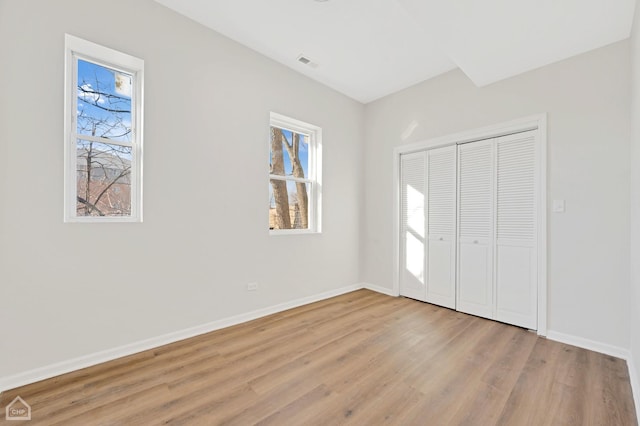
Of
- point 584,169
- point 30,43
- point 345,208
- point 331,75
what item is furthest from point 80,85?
point 584,169

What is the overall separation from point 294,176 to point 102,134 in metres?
2.11

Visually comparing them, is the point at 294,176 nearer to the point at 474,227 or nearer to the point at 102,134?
the point at 102,134

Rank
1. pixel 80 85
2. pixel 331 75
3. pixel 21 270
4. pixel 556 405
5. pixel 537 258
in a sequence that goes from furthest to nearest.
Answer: pixel 331 75
pixel 537 258
pixel 80 85
pixel 21 270
pixel 556 405

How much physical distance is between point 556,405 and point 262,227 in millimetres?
2877

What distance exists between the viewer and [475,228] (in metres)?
3.33

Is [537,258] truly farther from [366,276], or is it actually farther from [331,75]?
[331,75]

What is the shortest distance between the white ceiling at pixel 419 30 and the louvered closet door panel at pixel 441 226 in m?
1.00

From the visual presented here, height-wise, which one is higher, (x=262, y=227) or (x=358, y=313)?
(x=262, y=227)

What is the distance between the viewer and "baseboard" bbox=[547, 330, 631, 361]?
234 centimetres

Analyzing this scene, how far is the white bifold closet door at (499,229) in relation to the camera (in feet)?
9.54

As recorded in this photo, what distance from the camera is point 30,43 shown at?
1951mm

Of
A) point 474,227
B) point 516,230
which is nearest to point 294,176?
point 474,227

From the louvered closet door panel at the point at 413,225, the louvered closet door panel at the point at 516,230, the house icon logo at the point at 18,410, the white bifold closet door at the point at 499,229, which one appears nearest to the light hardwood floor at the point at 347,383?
the house icon logo at the point at 18,410

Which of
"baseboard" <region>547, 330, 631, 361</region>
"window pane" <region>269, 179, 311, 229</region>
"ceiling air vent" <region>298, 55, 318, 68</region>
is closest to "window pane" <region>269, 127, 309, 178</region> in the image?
"window pane" <region>269, 179, 311, 229</region>
